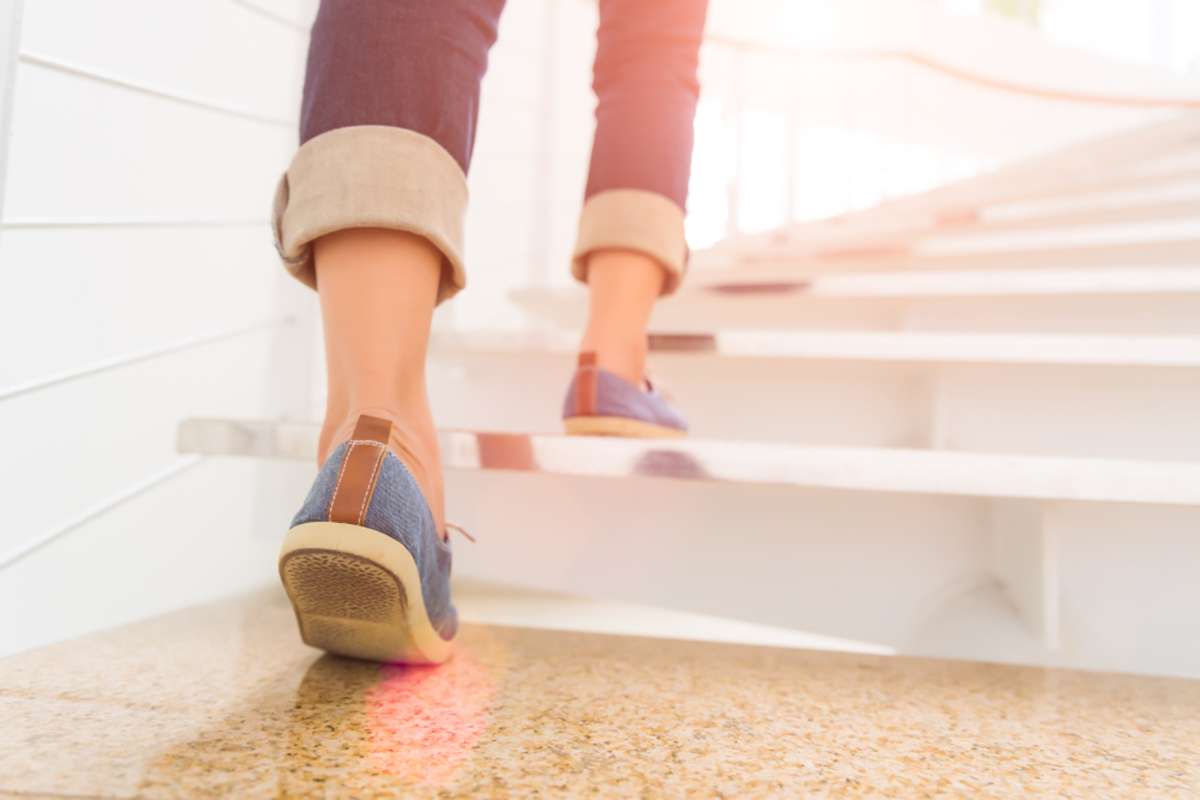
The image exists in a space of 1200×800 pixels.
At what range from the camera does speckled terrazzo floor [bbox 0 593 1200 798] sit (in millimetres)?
429

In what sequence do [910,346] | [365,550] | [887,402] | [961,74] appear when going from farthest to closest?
1. [961,74]
2. [887,402]
3. [910,346]
4. [365,550]

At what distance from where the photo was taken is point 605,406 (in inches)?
31.0

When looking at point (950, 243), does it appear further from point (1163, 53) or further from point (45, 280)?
point (1163, 53)

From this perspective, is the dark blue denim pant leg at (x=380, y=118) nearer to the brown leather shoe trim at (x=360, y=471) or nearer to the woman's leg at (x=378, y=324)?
the woman's leg at (x=378, y=324)

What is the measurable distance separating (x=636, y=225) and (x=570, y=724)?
Answer: 46 cm

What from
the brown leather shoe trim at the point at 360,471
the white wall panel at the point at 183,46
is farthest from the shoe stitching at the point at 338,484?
the white wall panel at the point at 183,46

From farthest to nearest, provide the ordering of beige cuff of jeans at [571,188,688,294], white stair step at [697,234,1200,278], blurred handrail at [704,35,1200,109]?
blurred handrail at [704,35,1200,109], white stair step at [697,234,1200,278], beige cuff of jeans at [571,188,688,294]

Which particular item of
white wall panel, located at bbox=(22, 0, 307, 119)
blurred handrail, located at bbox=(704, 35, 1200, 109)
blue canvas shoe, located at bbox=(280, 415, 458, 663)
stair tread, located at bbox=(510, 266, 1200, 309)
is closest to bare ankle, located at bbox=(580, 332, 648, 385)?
blue canvas shoe, located at bbox=(280, 415, 458, 663)

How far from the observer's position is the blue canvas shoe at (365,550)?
47cm

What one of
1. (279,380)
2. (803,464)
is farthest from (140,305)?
(803,464)

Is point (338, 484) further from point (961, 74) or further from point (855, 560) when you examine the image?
point (961, 74)

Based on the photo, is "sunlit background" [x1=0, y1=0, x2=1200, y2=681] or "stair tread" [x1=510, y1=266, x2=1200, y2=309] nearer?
"sunlit background" [x1=0, y1=0, x2=1200, y2=681]

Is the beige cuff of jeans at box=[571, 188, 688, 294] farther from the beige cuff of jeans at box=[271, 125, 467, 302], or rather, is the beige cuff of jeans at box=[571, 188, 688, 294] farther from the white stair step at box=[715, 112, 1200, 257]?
the white stair step at box=[715, 112, 1200, 257]

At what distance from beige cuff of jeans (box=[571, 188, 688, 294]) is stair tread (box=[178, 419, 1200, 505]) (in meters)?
0.19
